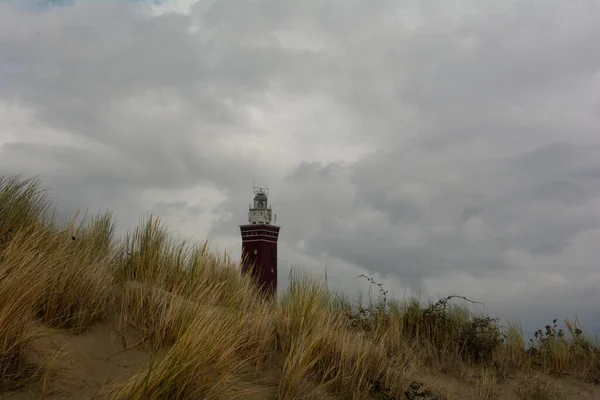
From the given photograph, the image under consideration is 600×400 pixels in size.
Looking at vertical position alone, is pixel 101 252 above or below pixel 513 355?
above

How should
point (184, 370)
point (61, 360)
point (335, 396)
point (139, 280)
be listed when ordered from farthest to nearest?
point (139, 280) → point (335, 396) → point (61, 360) → point (184, 370)

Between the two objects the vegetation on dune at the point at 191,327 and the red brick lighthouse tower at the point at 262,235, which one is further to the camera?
the red brick lighthouse tower at the point at 262,235

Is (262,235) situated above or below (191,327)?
above

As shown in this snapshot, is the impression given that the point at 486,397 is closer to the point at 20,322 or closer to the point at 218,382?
the point at 218,382

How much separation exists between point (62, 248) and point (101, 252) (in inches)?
30.4

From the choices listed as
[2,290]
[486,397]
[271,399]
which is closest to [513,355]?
[486,397]

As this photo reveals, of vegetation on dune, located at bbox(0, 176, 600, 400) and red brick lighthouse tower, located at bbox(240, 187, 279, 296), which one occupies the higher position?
red brick lighthouse tower, located at bbox(240, 187, 279, 296)

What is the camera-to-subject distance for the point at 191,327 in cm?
461

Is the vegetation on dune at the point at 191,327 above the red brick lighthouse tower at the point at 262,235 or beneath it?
beneath

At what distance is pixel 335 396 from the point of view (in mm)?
5672

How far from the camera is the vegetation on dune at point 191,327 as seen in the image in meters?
4.25

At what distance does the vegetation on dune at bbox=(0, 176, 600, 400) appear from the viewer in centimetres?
425

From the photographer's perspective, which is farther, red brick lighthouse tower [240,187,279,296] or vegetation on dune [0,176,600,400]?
red brick lighthouse tower [240,187,279,296]

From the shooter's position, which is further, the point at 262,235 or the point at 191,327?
the point at 262,235
